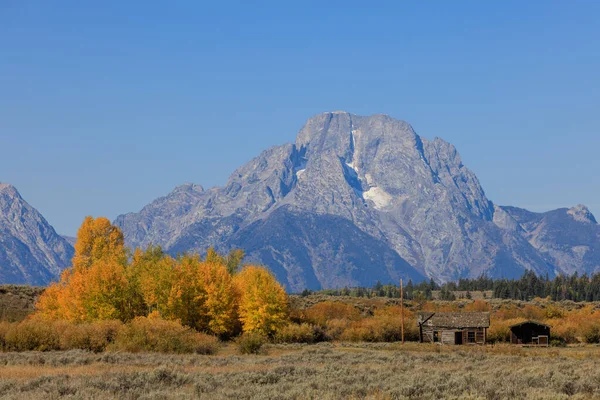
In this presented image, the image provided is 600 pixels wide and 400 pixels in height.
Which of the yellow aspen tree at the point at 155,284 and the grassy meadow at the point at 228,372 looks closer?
the grassy meadow at the point at 228,372

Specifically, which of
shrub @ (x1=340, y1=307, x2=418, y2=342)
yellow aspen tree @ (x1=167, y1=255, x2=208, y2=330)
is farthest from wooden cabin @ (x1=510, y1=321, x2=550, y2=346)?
yellow aspen tree @ (x1=167, y1=255, x2=208, y2=330)

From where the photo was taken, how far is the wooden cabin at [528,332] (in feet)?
276

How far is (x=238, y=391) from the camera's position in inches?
1073

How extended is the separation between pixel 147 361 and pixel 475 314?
170 feet

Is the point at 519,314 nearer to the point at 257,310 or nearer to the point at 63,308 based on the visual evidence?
the point at 257,310

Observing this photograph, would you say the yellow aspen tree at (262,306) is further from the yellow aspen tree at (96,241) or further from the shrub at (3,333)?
the shrub at (3,333)

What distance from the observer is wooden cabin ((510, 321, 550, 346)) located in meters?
84.2

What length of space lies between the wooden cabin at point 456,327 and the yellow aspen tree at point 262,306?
678 inches

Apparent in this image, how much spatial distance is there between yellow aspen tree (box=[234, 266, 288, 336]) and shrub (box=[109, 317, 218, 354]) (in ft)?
62.4

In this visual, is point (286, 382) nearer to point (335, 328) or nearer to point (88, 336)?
point (88, 336)

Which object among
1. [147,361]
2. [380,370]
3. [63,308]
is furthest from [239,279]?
[380,370]

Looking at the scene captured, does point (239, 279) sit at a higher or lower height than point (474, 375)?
higher

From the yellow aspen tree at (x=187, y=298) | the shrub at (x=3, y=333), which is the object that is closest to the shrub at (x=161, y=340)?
the shrub at (x=3, y=333)

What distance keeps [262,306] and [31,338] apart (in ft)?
94.5
